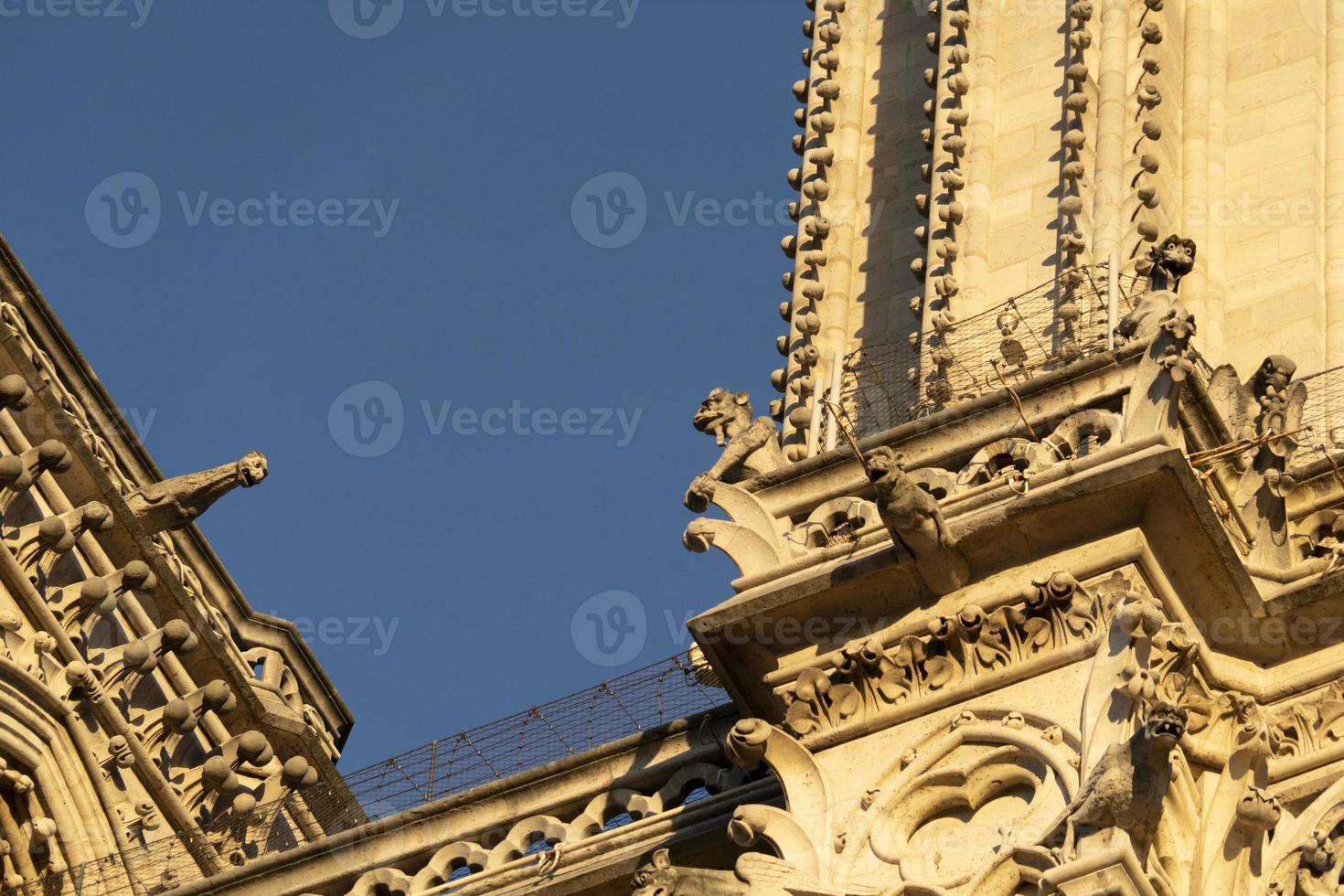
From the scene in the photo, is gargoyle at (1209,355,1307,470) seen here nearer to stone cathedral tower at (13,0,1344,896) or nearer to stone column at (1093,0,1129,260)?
stone cathedral tower at (13,0,1344,896)

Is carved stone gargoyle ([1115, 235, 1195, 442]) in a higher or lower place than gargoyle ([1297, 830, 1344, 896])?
higher

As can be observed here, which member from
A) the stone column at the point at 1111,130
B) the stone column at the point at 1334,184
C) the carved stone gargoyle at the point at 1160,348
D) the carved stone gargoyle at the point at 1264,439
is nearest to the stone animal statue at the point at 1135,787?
the carved stone gargoyle at the point at 1160,348

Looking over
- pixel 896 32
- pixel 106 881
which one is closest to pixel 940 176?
pixel 896 32

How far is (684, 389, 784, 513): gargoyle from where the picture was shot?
21.1 meters

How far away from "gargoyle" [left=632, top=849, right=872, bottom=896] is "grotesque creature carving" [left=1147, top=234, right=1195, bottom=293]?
4400mm

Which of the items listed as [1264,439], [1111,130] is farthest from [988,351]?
[1264,439]

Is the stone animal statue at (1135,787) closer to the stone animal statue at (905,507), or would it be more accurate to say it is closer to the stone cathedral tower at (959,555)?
the stone cathedral tower at (959,555)

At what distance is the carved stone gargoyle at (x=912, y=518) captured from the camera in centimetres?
1934

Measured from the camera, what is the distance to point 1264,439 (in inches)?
792

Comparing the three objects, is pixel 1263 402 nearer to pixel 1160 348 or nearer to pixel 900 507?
pixel 1160 348

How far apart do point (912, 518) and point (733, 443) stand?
2281 mm

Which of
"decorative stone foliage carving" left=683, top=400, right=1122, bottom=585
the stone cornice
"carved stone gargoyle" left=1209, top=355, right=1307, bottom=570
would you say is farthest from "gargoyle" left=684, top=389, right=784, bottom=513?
"carved stone gargoyle" left=1209, top=355, right=1307, bottom=570

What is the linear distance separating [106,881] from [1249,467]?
907cm

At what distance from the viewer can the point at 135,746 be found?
28781mm
